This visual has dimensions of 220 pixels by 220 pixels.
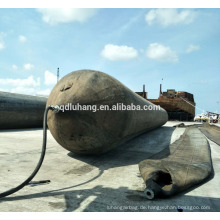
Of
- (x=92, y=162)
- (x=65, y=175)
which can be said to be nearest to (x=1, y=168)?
(x=65, y=175)

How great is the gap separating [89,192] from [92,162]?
5.42ft

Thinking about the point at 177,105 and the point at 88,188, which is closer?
the point at 88,188

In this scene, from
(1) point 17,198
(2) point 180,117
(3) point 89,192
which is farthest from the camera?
(2) point 180,117

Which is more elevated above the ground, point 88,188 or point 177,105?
point 177,105

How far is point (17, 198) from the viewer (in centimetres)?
247

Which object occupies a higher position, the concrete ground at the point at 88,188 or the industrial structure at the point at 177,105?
the industrial structure at the point at 177,105

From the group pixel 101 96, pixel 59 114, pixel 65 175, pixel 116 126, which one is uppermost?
pixel 101 96

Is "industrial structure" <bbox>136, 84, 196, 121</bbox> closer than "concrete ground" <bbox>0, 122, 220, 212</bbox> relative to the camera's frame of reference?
No

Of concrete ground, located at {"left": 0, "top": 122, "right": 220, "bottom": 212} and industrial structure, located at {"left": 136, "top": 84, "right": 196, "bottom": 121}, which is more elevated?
industrial structure, located at {"left": 136, "top": 84, "right": 196, "bottom": 121}

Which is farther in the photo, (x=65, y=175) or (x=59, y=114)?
(x=59, y=114)

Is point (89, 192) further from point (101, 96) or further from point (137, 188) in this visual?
point (101, 96)

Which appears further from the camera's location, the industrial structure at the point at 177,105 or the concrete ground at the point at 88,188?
the industrial structure at the point at 177,105

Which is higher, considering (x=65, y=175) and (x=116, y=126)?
(x=116, y=126)
